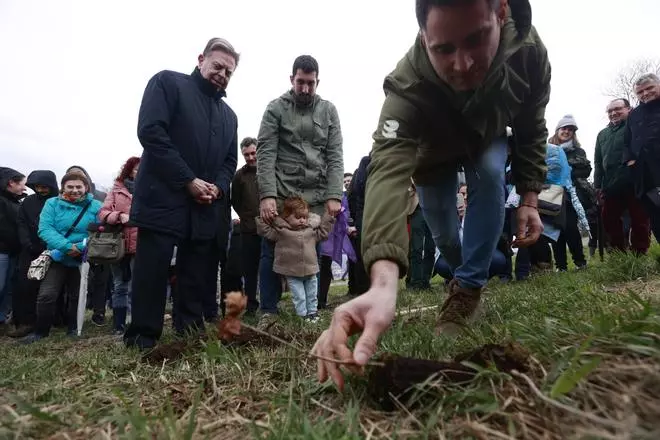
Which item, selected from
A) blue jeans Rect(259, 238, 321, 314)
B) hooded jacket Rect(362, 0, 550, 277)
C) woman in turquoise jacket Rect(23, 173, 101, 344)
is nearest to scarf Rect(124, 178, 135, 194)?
woman in turquoise jacket Rect(23, 173, 101, 344)

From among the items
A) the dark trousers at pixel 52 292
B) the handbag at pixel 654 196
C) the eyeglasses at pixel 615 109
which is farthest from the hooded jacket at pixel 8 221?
the eyeglasses at pixel 615 109

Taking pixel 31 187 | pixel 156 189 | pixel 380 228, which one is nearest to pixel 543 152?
pixel 380 228

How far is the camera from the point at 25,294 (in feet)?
21.8

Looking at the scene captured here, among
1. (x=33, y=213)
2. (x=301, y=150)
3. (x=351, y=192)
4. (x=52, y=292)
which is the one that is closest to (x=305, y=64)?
(x=301, y=150)

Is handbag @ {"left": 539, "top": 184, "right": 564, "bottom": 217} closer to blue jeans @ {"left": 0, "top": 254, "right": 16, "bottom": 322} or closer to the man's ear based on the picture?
the man's ear

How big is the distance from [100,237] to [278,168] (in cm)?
234

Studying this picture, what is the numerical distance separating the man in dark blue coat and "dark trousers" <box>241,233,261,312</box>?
162cm

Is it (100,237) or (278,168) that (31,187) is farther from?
(278,168)

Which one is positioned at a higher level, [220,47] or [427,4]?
[220,47]

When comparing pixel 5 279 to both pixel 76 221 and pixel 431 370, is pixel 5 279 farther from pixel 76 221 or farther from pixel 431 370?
pixel 431 370

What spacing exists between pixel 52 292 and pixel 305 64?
411 cm

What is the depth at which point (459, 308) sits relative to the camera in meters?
2.61

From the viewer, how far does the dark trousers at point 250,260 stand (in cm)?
573

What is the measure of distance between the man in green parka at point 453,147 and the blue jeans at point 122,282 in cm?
445
